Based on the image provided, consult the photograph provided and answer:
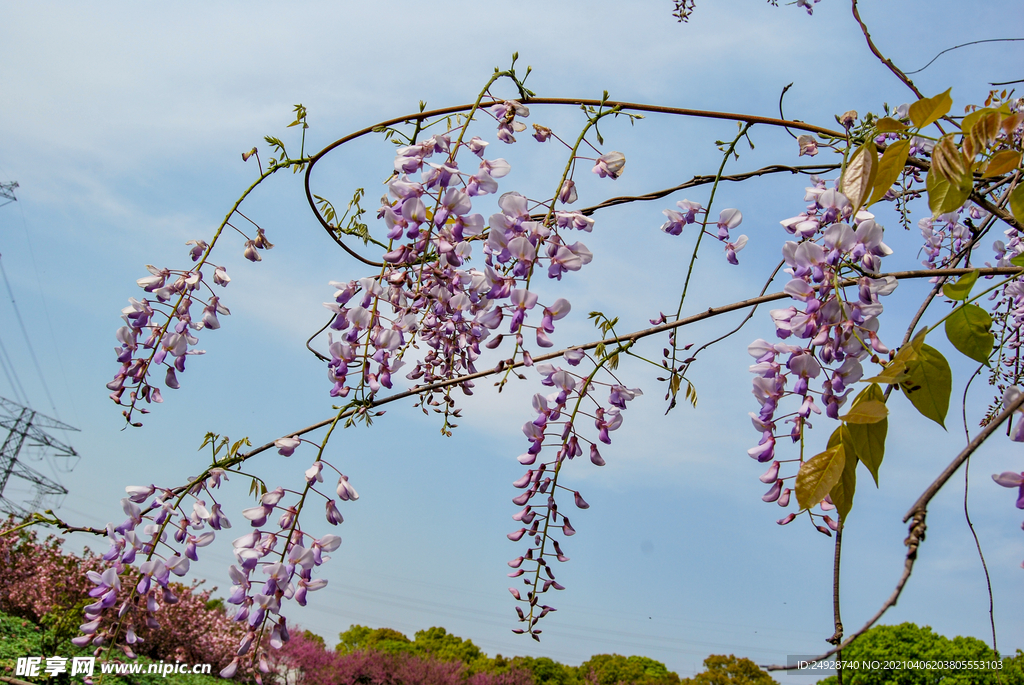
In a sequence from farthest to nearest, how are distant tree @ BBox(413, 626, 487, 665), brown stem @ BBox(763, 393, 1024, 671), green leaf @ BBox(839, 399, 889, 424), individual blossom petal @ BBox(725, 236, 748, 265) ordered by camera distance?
distant tree @ BBox(413, 626, 487, 665), individual blossom petal @ BBox(725, 236, 748, 265), green leaf @ BBox(839, 399, 889, 424), brown stem @ BBox(763, 393, 1024, 671)

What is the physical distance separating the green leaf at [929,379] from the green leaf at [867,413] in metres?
0.11

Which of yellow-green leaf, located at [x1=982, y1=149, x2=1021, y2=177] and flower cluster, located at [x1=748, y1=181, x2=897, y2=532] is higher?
yellow-green leaf, located at [x1=982, y1=149, x2=1021, y2=177]

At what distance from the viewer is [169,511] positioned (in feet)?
3.76

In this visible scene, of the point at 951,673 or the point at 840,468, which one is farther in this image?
the point at 951,673

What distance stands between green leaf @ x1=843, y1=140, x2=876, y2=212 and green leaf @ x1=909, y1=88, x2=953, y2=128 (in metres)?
0.09

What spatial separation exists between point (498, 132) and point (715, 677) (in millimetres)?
8225

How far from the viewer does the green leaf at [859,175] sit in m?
0.63

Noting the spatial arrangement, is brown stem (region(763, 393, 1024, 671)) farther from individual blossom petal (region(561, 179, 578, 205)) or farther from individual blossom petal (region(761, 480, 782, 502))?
individual blossom petal (region(561, 179, 578, 205))

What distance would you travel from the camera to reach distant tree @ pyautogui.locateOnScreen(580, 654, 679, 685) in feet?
25.8

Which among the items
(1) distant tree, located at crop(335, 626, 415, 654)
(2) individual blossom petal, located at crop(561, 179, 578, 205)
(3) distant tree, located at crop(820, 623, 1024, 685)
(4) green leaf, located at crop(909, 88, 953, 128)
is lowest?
(1) distant tree, located at crop(335, 626, 415, 654)

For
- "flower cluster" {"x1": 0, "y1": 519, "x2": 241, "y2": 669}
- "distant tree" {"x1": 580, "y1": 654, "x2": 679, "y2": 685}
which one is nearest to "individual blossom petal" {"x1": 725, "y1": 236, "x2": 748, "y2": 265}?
"flower cluster" {"x1": 0, "y1": 519, "x2": 241, "y2": 669}

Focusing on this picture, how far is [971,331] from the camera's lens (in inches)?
28.0

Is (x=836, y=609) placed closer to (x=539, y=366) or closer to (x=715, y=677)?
(x=539, y=366)

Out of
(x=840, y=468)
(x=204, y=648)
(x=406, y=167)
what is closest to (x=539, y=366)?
(x=406, y=167)
